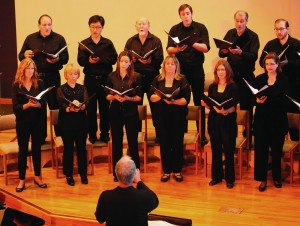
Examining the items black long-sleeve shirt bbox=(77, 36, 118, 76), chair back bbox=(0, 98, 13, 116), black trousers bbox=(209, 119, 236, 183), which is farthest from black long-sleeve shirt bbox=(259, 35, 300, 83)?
chair back bbox=(0, 98, 13, 116)

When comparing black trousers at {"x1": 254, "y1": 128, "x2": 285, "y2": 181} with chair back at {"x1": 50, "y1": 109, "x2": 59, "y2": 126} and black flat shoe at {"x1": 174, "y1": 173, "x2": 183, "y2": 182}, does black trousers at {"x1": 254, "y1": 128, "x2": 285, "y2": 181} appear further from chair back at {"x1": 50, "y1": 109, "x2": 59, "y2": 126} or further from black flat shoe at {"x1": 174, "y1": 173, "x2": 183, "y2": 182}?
chair back at {"x1": 50, "y1": 109, "x2": 59, "y2": 126}

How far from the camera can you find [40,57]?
6.35 m

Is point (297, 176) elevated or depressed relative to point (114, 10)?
depressed

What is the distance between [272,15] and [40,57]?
326cm

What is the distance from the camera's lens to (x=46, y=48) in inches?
252

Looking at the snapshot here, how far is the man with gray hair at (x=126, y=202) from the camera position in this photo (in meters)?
3.56

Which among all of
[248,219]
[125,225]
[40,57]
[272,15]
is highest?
[272,15]

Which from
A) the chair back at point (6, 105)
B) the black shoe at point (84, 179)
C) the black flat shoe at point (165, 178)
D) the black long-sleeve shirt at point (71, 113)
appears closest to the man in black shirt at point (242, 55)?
the black flat shoe at point (165, 178)

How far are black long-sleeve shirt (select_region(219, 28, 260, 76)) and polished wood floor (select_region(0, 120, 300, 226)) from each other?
1.10m

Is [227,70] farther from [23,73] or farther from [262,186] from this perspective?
[23,73]

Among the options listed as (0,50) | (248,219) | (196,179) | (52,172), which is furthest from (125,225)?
(0,50)

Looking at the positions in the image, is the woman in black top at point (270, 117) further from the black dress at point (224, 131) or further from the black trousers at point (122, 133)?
the black trousers at point (122, 133)

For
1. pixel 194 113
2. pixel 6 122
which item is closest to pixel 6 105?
pixel 6 122

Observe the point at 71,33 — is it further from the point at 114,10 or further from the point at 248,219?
the point at 248,219
